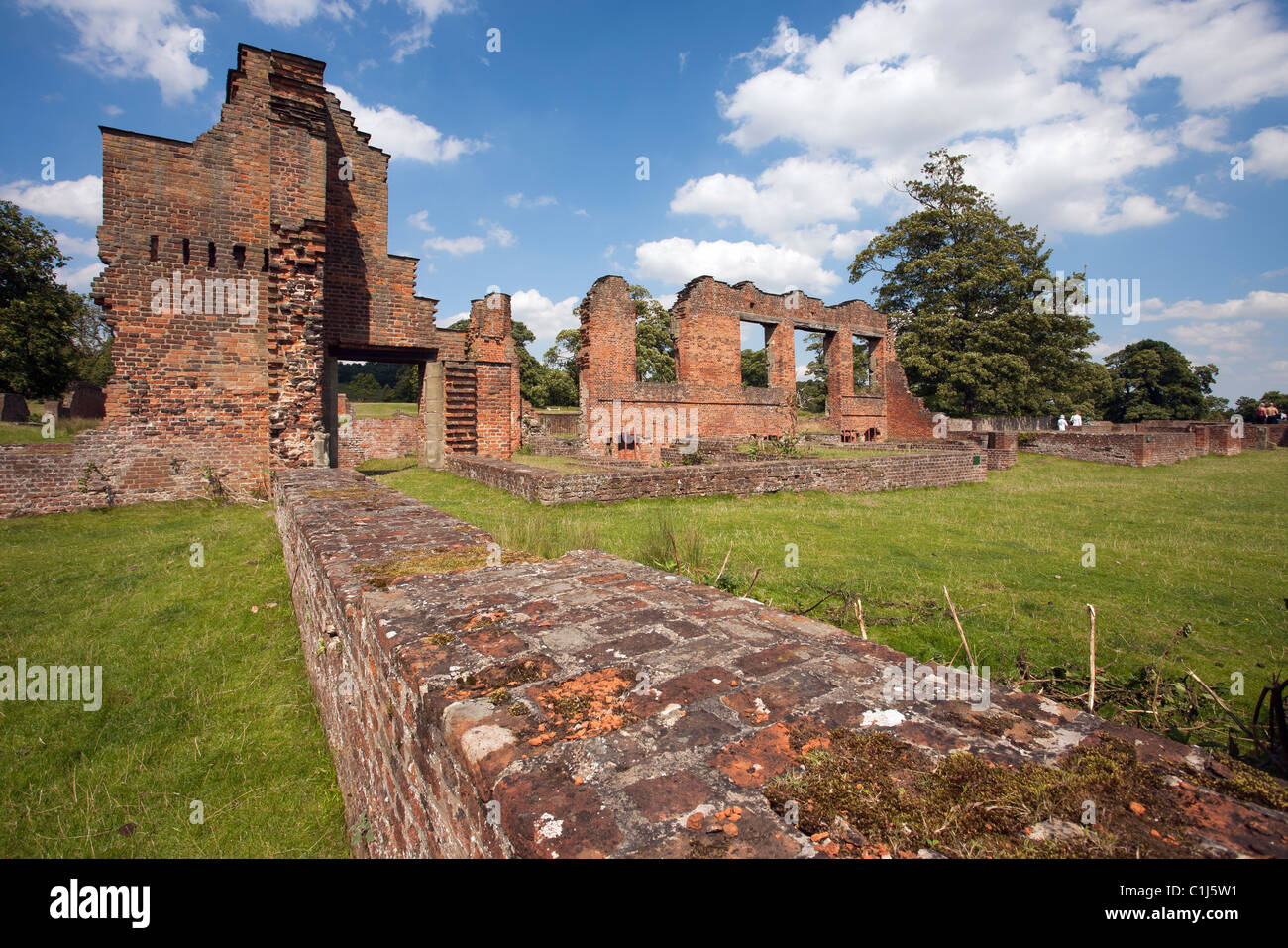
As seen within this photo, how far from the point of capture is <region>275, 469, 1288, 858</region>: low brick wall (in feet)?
3.95

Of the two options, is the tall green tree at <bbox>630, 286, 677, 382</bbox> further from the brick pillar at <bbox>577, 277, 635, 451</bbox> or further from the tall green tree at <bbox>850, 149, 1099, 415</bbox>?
the brick pillar at <bbox>577, 277, 635, 451</bbox>

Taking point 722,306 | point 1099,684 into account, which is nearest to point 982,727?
point 1099,684

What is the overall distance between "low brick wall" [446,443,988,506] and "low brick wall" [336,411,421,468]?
9.03 metres

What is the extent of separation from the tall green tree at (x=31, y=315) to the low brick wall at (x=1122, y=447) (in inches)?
1648

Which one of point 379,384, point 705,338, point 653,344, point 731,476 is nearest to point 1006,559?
point 731,476

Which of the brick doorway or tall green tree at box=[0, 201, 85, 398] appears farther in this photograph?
tall green tree at box=[0, 201, 85, 398]

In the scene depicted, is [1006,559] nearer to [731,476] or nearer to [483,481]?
[731,476]

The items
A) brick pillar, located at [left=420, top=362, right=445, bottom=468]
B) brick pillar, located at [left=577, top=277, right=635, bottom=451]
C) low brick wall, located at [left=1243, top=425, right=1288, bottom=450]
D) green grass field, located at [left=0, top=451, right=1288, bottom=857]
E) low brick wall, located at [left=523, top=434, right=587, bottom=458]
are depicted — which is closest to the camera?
green grass field, located at [left=0, top=451, right=1288, bottom=857]

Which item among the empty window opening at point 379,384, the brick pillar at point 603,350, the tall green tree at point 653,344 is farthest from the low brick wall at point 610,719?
the empty window opening at point 379,384

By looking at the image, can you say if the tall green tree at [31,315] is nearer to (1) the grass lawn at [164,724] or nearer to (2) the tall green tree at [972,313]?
(1) the grass lawn at [164,724]

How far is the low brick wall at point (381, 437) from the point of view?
22656 millimetres

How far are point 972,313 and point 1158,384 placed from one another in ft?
137

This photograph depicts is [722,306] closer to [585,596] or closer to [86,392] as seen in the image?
[585,596]

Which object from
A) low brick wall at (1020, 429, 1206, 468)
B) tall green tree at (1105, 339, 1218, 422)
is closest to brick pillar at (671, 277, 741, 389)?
low brick wall at (1020, 429, 1206, 468)
